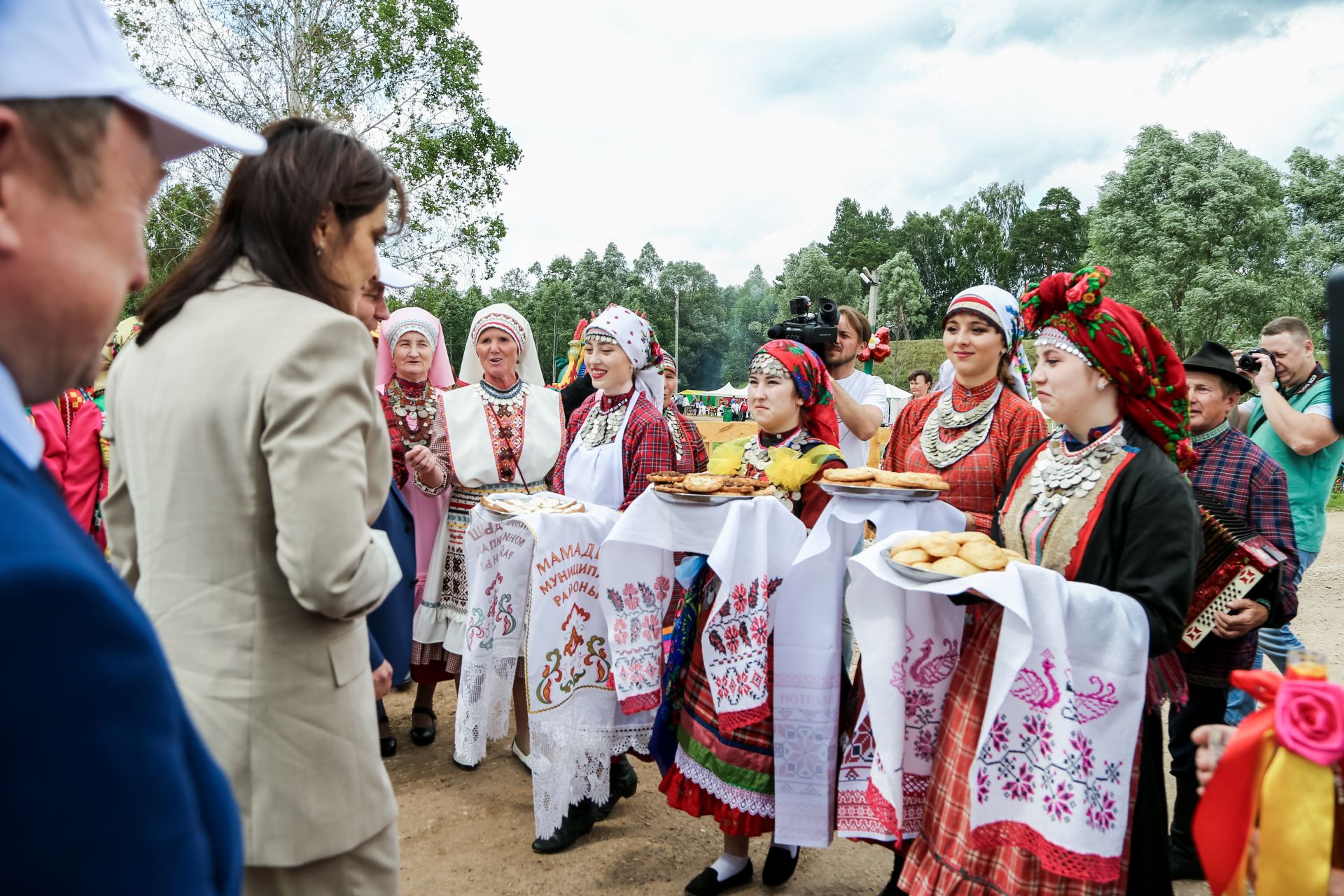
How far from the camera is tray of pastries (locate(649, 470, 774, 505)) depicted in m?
3.29

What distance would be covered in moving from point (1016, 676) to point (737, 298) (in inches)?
2961

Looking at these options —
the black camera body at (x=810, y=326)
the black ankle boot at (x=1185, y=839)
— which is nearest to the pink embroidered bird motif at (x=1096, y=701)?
the black ankle boot at (x=1185, y=839)

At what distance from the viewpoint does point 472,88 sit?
14.7 meters

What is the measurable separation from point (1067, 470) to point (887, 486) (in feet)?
1.89

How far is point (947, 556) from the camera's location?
8.21 feet

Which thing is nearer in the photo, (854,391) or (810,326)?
(810,326)

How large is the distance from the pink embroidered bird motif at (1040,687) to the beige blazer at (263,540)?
6.00 ft

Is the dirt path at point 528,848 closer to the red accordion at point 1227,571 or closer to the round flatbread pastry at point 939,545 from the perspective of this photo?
the red accordion at point 1227,571

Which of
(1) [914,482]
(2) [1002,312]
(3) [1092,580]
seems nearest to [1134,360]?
(3) [1092,580]

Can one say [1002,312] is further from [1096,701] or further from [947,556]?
[1096,701]

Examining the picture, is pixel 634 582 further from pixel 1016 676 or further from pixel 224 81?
pixel 224 81

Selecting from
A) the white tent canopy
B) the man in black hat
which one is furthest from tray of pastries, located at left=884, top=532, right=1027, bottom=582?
the white tent canopy

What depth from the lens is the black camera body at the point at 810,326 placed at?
409 cm

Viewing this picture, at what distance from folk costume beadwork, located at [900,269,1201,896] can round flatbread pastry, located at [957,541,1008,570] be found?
7.9 inches
